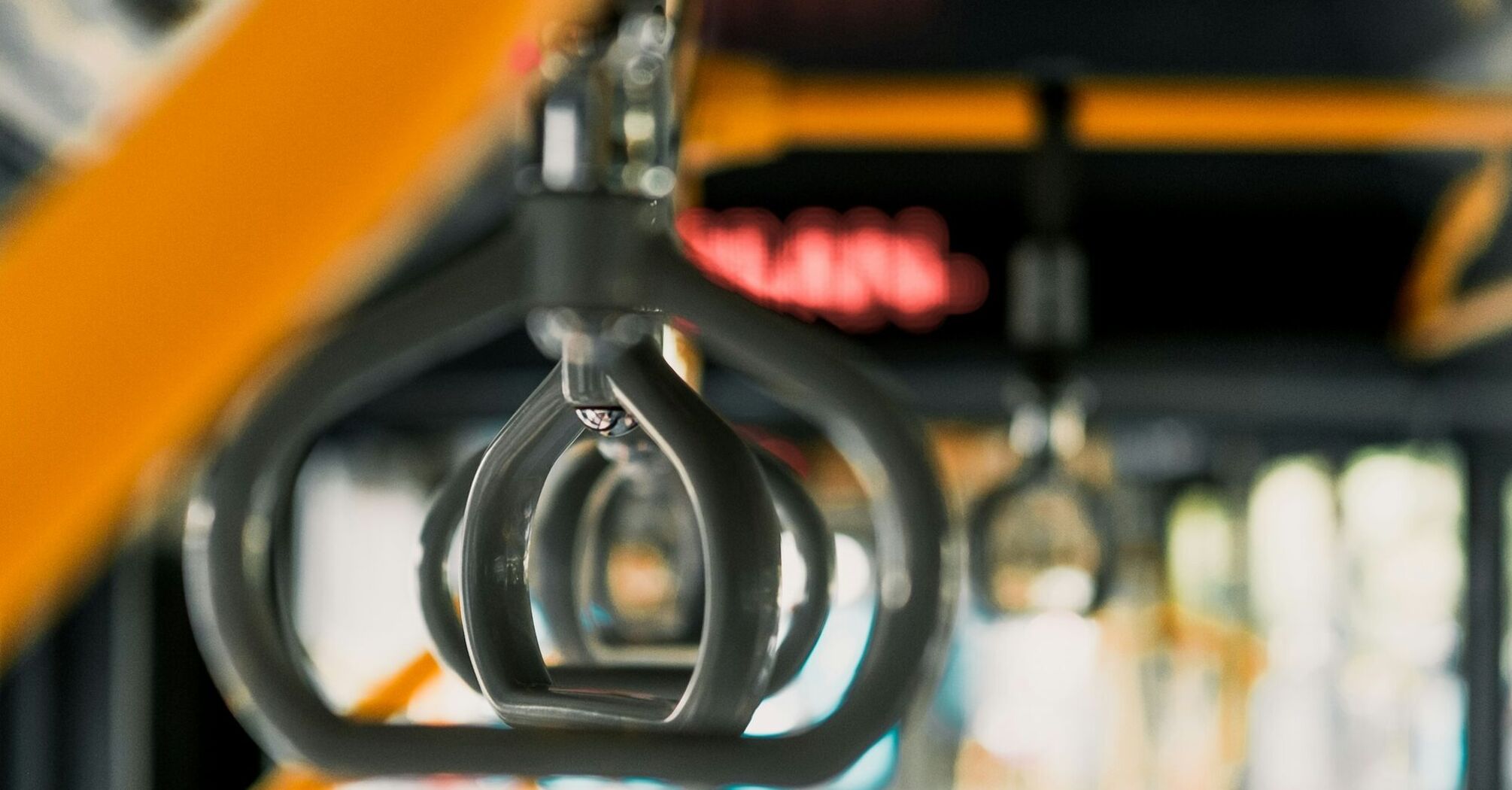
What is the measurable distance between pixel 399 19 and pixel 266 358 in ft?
0.34

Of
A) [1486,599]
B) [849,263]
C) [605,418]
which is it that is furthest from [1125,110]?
[1486,599]

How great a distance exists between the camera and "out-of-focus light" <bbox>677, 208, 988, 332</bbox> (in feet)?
7.86

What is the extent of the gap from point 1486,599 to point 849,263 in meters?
1.46

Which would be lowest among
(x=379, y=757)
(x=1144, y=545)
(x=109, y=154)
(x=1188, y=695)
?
(x=379, y=757)

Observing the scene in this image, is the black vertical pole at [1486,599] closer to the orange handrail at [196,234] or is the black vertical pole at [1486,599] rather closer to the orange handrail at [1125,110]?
the orange handrail at [1125,110]

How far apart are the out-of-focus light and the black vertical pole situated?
1138 mm

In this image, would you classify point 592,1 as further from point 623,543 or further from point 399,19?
point 623,543

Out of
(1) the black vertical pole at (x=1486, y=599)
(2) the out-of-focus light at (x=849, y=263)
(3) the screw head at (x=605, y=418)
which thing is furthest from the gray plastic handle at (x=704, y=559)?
(1) the black vertical pole at (x=1486, y=599)

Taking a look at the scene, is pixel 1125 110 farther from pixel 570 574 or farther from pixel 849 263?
pixel 570 574

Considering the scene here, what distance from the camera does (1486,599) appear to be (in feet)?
9.88

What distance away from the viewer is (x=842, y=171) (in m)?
2.48

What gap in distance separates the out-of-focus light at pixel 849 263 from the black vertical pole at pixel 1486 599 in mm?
1138

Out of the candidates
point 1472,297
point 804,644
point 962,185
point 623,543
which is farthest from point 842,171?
point 804,644

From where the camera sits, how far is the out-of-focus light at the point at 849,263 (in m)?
2.39
